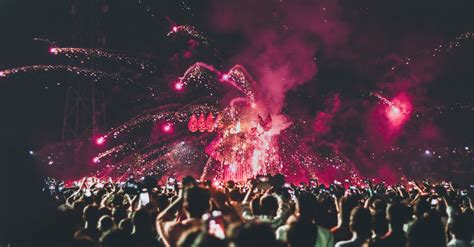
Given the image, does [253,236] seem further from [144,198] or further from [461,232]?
[144,198]

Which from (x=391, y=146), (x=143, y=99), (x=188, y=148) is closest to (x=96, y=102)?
(x=143, y=99)

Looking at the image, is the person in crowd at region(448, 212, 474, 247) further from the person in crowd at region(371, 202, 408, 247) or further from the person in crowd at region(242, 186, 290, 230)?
the person in crowd at region(242, 186, 290, 230)

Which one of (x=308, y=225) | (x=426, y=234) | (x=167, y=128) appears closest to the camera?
(x=308, y=225)

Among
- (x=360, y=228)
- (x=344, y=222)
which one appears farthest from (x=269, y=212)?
(x=360, y=228)

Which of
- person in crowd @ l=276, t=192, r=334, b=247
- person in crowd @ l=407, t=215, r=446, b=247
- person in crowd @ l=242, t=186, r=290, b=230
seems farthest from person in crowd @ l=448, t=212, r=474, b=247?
person in crowd @ l=242, t=186, r=290, b=230

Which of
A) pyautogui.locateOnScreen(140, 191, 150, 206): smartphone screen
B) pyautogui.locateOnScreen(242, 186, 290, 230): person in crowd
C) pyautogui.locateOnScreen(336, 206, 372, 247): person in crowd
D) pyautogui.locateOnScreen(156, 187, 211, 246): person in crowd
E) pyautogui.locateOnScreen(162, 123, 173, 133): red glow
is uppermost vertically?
pyautogui.locateOnScreen(162, 123, 173, 133): red glow

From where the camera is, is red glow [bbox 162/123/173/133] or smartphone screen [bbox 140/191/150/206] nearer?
smartphone screen [bbox 140/191/150/206]

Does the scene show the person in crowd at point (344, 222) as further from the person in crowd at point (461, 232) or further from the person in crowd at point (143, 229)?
the person in crowd at point (143, 229)

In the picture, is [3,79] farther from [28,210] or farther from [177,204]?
[177,204]

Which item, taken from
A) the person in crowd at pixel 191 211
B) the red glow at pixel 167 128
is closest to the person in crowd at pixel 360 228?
the person in crowd at pixel 191 211

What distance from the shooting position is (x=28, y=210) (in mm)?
6059

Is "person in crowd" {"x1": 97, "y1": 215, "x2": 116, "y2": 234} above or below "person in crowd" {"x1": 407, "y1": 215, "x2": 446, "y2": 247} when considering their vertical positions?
above

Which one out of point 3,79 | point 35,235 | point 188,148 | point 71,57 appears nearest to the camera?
point 35,235

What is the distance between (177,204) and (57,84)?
2310 centimetres
